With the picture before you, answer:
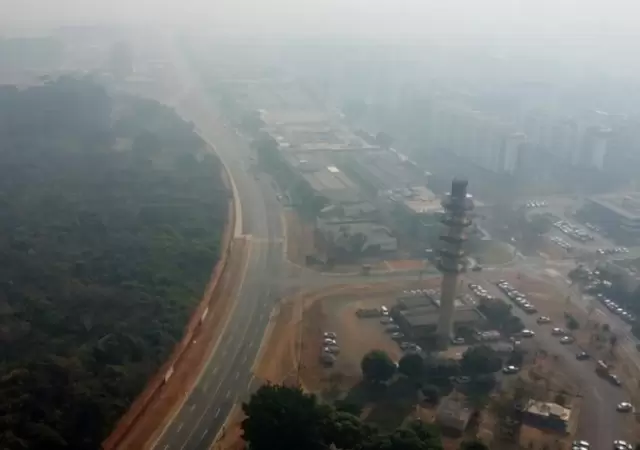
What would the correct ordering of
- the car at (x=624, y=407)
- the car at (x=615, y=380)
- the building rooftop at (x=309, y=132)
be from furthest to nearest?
the building rooftop at (x=309, y=132)
the car at (x=615, y=380)
the car at (x=624, y=407)

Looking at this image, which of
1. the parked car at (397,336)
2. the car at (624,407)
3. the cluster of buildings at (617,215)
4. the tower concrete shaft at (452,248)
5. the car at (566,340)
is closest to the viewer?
the car at (624,407)

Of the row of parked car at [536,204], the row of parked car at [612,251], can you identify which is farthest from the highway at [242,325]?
the row of parked car at [612,251]

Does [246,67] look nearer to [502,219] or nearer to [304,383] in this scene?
[502,219]

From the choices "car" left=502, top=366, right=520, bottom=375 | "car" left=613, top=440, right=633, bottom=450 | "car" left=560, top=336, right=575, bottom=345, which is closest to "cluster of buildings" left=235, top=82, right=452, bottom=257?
"car" left=560, top=336, right=575, bottom=345

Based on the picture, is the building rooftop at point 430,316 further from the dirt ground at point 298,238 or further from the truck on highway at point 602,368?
the dirt ground at point 298,238

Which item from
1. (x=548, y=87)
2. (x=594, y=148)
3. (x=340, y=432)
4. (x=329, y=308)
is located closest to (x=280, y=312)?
(x=329, y=308)

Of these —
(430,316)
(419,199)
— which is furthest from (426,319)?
(419,199)
